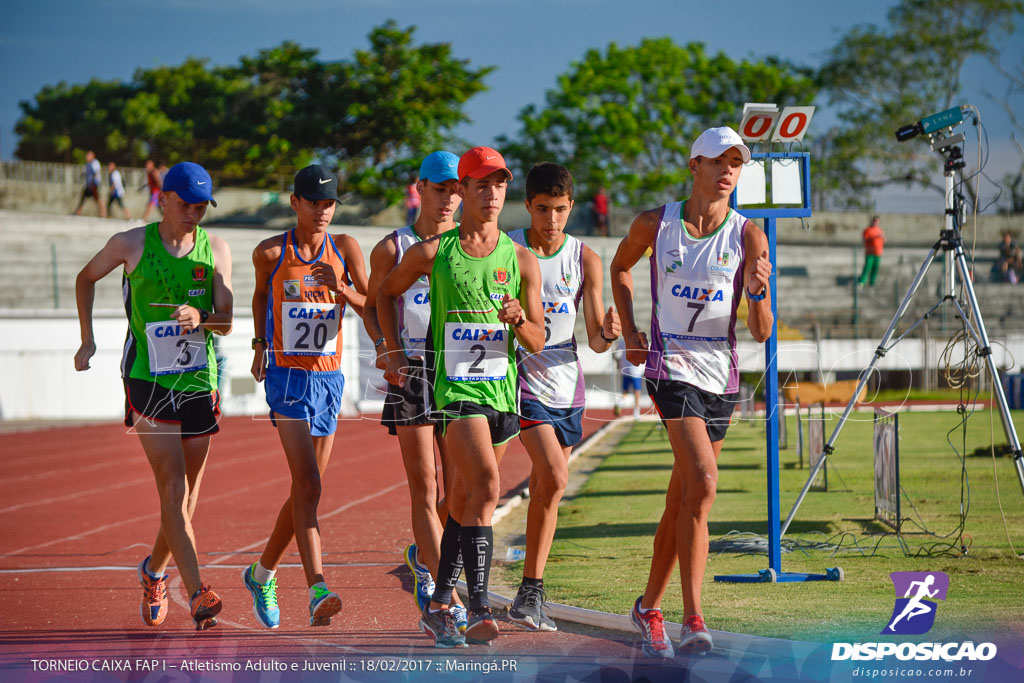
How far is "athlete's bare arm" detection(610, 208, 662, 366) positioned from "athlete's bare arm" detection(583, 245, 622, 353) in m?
0.07

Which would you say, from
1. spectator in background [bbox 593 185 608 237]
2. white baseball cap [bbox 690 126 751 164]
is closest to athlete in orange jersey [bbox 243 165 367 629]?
white baseball cap [bbox 690 126 751 164]

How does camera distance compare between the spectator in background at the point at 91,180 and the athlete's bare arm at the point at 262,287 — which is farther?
the spectator in background at the point at 91,180

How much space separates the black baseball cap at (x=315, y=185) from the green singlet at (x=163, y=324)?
66 cm

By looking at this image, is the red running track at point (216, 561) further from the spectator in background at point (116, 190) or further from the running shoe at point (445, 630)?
the spectator in background at point (116, 190)

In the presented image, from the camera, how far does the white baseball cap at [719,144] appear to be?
16.3 ft

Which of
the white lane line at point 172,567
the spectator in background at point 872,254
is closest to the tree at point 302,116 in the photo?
the spectator in background at point 872,254

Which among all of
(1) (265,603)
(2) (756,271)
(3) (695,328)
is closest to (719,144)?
(2) (756,271)

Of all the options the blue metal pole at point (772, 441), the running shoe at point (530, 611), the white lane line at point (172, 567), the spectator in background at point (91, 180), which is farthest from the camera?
the spectator in background at point (91, 180)

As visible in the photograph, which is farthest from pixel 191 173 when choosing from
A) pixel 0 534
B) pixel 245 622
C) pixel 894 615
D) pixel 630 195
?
pixel 630 195

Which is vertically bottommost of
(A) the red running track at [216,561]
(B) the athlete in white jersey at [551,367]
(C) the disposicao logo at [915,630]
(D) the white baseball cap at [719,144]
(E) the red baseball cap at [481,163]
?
(A) the red running track at [216,561]

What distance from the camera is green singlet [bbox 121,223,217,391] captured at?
18.2 ft

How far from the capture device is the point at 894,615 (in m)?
5.12

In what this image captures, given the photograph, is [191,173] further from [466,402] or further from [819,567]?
[819,567]

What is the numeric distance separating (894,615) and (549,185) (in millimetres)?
2654
